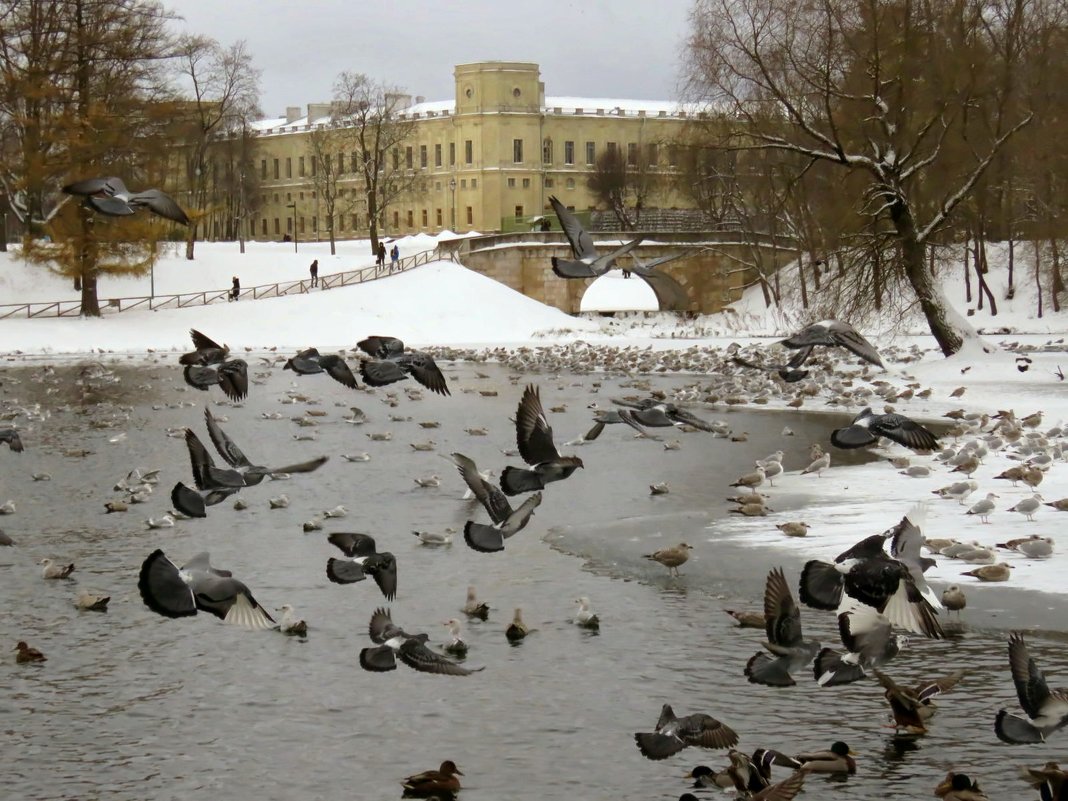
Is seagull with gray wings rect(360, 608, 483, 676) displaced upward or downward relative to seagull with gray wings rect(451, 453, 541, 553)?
downward

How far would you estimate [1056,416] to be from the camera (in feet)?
86.7

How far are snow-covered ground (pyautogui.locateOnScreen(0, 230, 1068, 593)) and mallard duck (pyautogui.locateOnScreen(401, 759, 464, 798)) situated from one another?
7.57 meters

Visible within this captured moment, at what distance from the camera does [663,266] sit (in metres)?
66.5

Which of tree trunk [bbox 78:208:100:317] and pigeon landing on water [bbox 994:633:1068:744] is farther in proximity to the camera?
tree trunk [bbox 78:208:100:317]

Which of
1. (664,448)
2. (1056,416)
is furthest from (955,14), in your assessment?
(664,448)

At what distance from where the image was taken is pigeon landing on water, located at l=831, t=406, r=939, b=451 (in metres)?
11.2

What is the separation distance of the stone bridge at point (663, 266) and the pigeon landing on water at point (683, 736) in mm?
51186

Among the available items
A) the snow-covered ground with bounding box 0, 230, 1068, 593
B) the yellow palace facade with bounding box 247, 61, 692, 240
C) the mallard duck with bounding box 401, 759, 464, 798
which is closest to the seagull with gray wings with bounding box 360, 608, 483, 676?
the mallard duck with bounding box 401, 759, 464, 798

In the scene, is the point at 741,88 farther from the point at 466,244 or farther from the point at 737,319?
the point at 466,244

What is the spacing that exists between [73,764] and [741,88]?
31.0m

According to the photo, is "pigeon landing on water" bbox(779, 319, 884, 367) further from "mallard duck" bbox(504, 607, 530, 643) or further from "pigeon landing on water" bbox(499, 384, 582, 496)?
"mallard duck" bbox(504, 607, 530, 643)

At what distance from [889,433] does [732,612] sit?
2.72m

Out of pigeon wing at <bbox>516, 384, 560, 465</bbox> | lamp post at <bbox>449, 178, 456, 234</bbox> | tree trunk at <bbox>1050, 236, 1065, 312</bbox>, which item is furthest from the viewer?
lamp post at <bbox>449, 178, 456, 234</bbox>

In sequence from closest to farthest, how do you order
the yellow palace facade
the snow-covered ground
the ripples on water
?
the ripples on water, the snow-covered ground, the yellow palace facade
